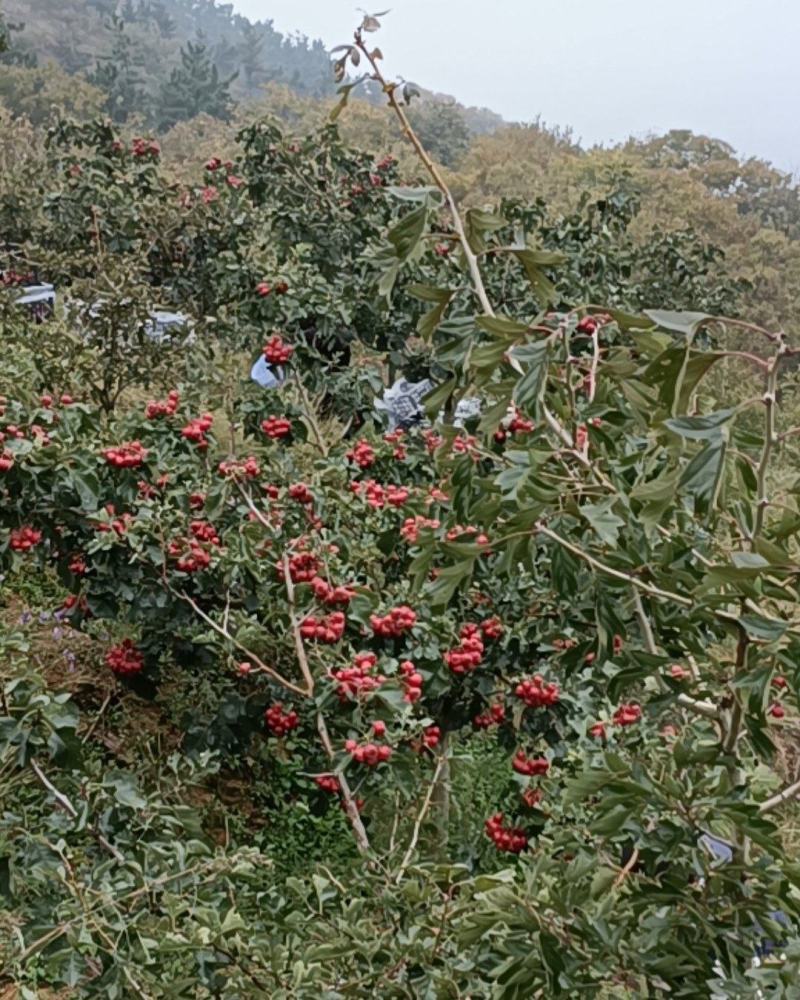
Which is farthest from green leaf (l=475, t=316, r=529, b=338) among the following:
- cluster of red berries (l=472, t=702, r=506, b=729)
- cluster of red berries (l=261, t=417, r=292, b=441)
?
cluster of red berries (l=261, t=417, r=292, b=441)

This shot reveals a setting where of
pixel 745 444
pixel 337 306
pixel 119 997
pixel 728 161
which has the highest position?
pixel 728 161

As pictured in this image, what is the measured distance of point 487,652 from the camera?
1.91 metres

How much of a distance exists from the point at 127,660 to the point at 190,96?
23.7m

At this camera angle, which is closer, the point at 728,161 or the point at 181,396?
the point at 181,396

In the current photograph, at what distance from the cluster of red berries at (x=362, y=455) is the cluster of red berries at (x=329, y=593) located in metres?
0.58

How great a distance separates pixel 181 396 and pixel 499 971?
158cm

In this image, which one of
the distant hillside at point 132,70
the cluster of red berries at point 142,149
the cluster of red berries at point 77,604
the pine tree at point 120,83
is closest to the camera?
the cluster of red berries at point 77,604

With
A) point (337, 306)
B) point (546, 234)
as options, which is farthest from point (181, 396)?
point (546, 234)

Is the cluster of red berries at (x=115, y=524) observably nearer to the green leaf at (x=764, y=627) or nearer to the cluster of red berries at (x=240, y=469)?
the cluster of red berries at (x=240, y=469)

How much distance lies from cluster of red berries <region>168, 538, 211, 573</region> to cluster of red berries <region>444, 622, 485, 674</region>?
0.45 m

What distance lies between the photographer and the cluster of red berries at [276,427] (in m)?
2.29

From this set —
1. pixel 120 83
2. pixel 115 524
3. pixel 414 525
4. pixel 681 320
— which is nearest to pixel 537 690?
pixel 414 525

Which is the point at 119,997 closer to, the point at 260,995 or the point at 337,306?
the point at 260,995

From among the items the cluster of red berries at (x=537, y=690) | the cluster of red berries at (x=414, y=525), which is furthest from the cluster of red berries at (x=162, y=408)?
the cluster of red berries at (x=537, y=690)
